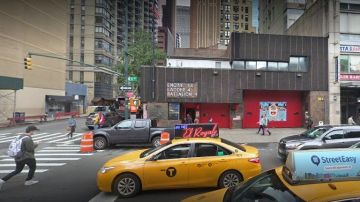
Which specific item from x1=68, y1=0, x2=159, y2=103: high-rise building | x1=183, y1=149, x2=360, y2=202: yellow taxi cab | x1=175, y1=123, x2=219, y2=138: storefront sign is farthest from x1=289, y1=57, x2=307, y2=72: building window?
x1=68, y1=0, x2=159, y2=103: high-rise building

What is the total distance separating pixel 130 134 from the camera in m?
19.6

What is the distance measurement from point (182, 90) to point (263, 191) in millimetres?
26363

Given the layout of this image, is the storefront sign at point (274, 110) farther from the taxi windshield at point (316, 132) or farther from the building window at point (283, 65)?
the taxi windshield at point (316, 132)

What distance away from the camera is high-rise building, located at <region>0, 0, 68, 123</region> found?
4600 cm

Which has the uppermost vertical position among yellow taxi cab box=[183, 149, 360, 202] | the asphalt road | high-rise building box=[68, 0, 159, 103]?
high-rise building box=[68, 0, 159, 103]

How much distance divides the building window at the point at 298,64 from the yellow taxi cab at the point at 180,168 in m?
24.0

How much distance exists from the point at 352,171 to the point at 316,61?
29.5m

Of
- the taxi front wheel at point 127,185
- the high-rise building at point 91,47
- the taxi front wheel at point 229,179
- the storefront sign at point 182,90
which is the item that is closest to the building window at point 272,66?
the storefront sign at point 182,90

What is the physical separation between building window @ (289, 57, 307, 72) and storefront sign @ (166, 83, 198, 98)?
8597 mm

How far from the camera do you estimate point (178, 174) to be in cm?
891

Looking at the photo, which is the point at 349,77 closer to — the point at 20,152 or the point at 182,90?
the point at 182,90

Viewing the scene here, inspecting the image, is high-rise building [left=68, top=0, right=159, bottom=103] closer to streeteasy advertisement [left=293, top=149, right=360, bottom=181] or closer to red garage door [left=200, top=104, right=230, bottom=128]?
red garage door [left=200, top=104, right=230, bottom=128]

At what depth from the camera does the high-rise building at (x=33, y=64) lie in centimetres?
4600

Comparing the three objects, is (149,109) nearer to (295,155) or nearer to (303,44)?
(303,44)
